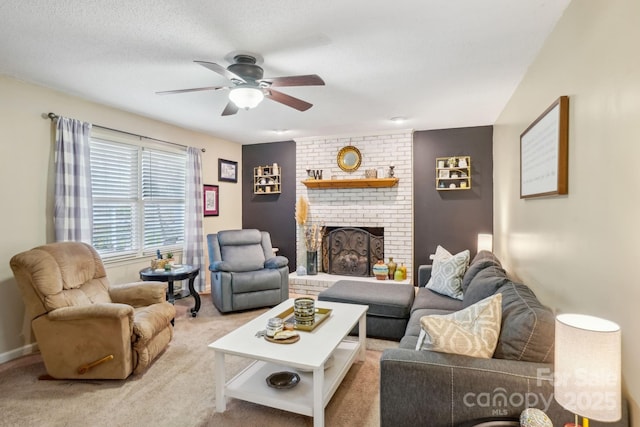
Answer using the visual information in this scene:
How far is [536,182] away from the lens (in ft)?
7.62

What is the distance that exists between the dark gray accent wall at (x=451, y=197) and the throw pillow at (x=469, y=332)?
3.24 m

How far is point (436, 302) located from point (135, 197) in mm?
3611

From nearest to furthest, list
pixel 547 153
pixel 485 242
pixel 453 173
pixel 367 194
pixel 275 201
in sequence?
pixel 547 153
pixel 485 242
pixel 453 173
pixel 367 194
pixel 275 201

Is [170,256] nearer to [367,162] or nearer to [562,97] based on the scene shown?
[367,162]

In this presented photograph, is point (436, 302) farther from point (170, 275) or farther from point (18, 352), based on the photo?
point (18, 352)

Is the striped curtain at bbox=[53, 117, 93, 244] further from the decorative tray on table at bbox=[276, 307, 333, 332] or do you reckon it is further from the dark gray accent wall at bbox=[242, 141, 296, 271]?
the dark gray accent wall at bbox=[242, 141, 296, 271]

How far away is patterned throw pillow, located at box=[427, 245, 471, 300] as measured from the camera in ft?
10.6

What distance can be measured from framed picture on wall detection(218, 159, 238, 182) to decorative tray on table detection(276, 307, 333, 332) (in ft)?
10.8

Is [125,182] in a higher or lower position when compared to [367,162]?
lower

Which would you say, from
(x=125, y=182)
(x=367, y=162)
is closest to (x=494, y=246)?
(x=367, y=162)

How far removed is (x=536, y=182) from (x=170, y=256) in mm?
3758

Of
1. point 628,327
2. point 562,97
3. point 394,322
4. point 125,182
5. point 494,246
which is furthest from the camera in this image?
point 494,246

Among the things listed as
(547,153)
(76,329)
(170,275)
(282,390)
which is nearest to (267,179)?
(170,275)

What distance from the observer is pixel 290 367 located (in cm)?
224
